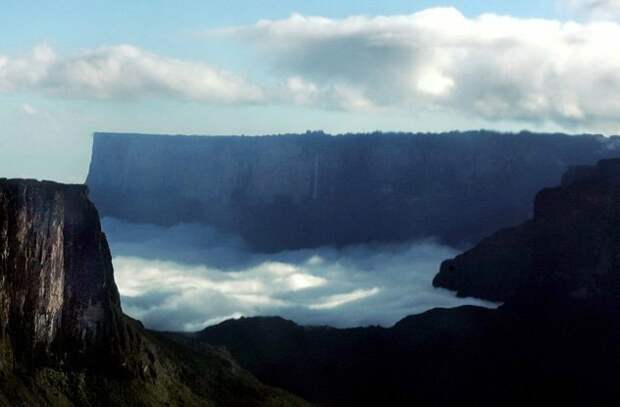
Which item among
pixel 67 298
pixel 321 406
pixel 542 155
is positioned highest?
pixel 542 155

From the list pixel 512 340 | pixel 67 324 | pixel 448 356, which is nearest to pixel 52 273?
pixel 67 324

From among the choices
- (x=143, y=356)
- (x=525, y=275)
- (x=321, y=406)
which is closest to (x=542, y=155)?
(x=525, y=275)

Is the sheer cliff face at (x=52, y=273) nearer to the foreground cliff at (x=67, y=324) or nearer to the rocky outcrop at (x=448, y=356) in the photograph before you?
the foreground cliff at (x=67, y=324)

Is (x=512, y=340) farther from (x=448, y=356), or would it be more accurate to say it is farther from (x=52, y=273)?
(x=52, y=273)

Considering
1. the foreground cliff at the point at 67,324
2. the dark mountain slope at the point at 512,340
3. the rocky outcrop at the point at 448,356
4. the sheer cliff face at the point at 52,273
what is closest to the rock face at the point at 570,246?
the dark mountain slope at the point at 512,340

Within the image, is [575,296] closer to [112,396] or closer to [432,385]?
[432,385]
